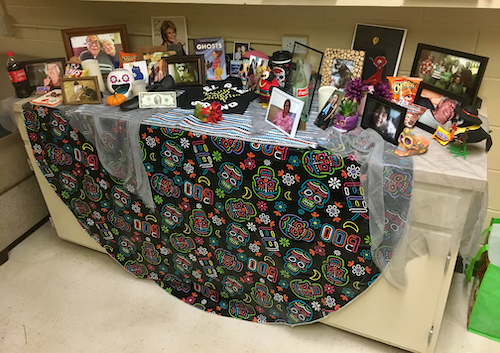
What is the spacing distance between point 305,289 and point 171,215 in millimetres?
650

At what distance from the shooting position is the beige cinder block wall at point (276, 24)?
4.82ft

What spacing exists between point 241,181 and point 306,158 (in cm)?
27

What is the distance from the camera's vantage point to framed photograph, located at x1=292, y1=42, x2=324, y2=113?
158 cm

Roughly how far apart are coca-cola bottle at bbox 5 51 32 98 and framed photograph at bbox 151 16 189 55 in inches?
25.3

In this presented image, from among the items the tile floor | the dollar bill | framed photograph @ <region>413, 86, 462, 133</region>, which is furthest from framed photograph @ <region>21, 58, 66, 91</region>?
framed photograph @ <region>413, 86, 462, 133</region>

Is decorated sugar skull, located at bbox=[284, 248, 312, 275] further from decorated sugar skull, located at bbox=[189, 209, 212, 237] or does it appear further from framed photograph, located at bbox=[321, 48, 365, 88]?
framed photograph, located at bbox=[321, 48, 365, 88]

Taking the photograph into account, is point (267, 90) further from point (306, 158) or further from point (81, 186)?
point (81, 186)

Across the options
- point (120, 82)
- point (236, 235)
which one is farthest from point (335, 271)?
point (120, 82)

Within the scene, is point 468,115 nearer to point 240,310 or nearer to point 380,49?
point 380,49

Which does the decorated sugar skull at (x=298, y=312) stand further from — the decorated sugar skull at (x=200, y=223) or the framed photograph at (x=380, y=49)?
the framed photograph at (x=380, y=49)

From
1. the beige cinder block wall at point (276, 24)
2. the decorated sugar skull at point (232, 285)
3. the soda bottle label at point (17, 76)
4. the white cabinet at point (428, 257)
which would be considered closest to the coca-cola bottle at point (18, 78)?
the soda bottle label at point (17, 76)

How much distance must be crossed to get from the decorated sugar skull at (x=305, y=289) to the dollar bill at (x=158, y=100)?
0.89 m

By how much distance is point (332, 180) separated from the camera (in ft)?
4.20

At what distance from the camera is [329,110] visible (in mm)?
1401
